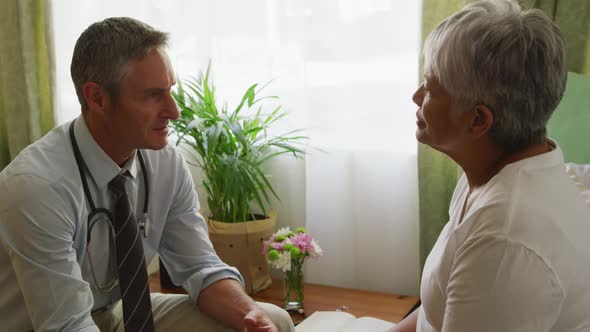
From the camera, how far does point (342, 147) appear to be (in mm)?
2617

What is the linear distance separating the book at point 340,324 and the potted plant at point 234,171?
0.37 meters

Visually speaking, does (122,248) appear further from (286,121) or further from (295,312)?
(286,121)

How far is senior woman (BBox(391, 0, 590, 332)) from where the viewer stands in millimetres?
925

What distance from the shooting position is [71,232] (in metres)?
1.43

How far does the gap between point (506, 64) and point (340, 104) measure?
161 cm

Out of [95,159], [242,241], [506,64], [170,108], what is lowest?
[242,241]

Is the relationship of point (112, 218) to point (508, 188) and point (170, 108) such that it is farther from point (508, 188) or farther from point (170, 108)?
point (508, 188)

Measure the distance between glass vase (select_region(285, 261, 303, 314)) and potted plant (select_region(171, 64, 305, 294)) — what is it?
0.23 meters

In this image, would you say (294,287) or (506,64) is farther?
(294,287)

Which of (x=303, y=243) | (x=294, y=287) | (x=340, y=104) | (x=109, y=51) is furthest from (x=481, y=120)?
(x=340, y=104)

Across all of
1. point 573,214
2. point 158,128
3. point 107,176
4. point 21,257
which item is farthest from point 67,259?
point 573,214

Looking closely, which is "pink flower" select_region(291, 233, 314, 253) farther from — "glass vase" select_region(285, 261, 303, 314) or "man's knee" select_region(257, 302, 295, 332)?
"man's knee" select_region(257, 302, 295, 332)

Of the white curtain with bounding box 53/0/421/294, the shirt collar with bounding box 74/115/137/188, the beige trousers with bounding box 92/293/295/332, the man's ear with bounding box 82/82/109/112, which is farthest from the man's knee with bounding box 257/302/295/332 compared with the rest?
the white curtain with bounding box 53/0/421/294

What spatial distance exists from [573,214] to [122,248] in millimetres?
1024
